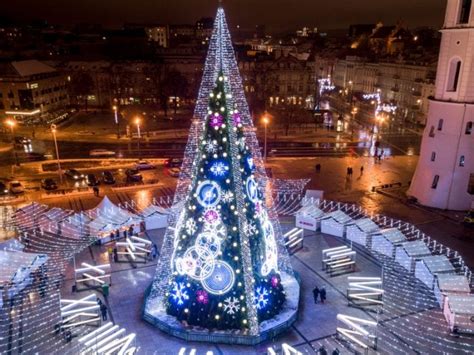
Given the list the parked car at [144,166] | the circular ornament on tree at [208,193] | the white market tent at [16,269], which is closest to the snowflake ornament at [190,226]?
the circular ornament on tree at [208,193]

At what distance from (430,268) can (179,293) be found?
12502 mm

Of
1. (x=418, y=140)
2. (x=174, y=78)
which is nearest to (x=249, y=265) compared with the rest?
(x=418, y=140)

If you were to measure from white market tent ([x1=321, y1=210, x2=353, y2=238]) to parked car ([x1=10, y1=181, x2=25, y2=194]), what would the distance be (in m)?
24.9

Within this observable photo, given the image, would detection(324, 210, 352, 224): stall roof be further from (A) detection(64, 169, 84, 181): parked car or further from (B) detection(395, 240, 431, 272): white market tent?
(A) detection(64, 169, 84, 181): parked car

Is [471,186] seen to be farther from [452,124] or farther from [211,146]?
[211,146]

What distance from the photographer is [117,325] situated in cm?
1677

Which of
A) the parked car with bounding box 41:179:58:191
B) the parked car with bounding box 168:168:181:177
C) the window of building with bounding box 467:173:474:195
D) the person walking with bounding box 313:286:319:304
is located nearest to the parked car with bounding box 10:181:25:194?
the parked car with bounding box 41:179:58:191

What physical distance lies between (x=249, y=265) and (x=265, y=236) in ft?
5.21

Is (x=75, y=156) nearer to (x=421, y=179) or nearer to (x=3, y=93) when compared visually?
(x=3, y=93)

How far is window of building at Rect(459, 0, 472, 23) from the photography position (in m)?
28.6

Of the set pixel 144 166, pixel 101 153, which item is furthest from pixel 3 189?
pixel 101 153

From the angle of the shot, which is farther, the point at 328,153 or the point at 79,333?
the point at 328,153

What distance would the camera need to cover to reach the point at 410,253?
22.0 metres

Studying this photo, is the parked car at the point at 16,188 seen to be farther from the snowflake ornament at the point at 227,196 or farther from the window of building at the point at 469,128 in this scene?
the window of building at the point at 469,128
